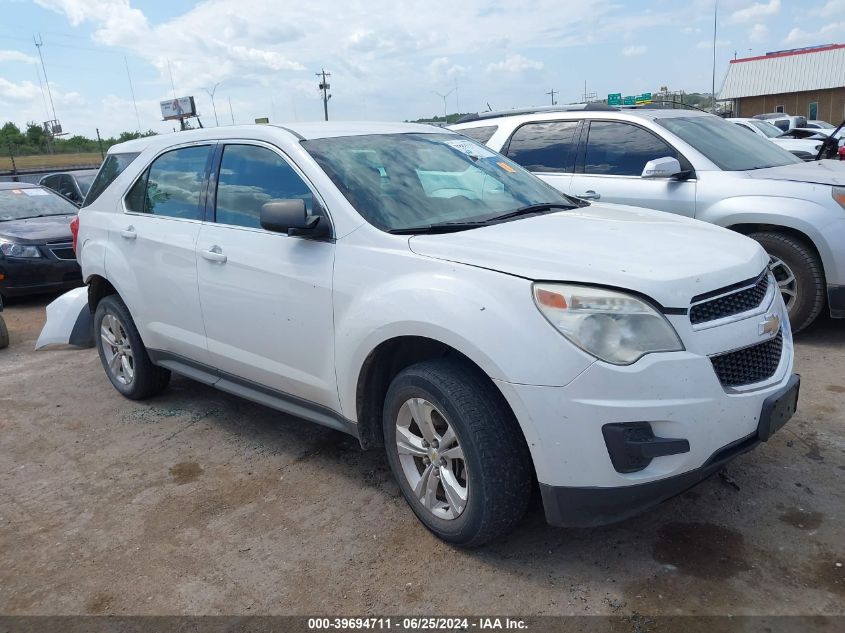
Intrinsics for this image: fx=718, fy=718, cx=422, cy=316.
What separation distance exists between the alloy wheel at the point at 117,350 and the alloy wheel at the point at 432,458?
262 centimetres

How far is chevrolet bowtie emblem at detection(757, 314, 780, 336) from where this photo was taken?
9.18ft

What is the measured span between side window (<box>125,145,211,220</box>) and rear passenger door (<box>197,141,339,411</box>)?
196 mm

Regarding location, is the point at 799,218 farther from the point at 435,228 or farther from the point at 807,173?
the point at 435,228

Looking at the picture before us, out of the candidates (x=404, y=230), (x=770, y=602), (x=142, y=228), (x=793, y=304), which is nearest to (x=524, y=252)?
(x=404, y=230)

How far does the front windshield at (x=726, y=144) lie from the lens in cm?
590

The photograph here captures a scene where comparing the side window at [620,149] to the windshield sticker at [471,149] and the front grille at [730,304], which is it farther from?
the front grille at [730,304]

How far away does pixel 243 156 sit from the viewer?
396cm

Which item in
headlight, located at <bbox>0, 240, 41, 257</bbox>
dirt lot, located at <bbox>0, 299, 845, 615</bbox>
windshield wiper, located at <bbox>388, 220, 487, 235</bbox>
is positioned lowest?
dirt lot, located at <bbox>0, 299, 845, 615</bbox>

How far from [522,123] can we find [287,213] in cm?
421

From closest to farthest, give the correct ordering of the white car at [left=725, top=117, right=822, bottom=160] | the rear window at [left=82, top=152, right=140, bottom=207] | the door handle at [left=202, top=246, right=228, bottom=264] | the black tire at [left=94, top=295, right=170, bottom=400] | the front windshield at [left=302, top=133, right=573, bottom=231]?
the front windshield at [left=302, top=133, right=573, bottom=231]
the door handle at [left=202, top=246, right=228, bottom=264]
the black tire at [left=94, top=295, right=170, bottom=400]
the rear window at [left=82, top=152, right=140, bottom=207]
the white car at [left=725, top=117, right=822, bottom=160]

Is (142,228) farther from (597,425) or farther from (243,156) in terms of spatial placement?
(597,425)

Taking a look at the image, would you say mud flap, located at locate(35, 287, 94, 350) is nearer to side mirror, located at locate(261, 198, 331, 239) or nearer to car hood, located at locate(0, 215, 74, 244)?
side mirror, located at locate(261, 198, 331, 239)

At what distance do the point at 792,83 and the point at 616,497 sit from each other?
52555 millimetres

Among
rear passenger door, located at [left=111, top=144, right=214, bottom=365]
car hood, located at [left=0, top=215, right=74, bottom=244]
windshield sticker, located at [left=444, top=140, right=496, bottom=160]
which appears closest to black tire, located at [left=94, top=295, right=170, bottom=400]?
rear passenger door, located at [left=111, top=144, right=214, bottom=365]
